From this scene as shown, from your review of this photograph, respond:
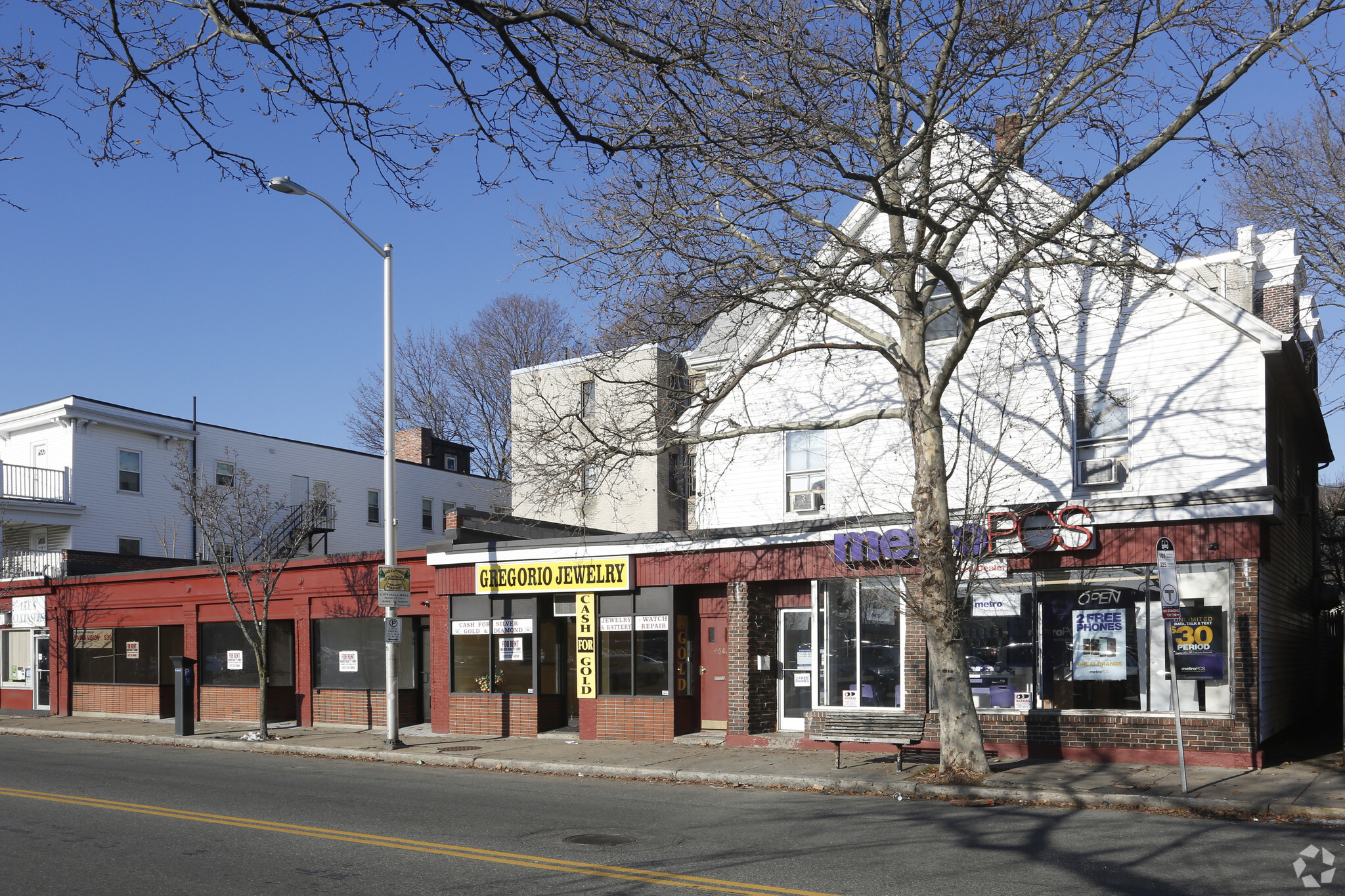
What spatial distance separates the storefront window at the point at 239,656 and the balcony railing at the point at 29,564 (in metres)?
7.61

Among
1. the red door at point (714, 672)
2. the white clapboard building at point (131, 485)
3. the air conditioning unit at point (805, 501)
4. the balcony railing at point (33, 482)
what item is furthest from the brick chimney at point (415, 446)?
the red door at point (714, 672)

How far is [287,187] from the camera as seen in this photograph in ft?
60.3

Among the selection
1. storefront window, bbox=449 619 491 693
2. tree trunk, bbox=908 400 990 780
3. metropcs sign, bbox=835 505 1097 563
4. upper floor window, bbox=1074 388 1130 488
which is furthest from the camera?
storefront window, bbox=449 619 491 693

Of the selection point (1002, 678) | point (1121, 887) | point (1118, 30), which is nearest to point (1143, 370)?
point (1002, 678)

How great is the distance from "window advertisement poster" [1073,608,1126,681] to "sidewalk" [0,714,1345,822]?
1.40 metres

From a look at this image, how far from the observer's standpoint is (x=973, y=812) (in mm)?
12320

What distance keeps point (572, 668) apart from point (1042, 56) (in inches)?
600

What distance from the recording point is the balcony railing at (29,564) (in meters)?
33.9

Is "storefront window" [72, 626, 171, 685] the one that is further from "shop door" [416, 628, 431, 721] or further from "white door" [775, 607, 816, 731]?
"white door" [775, 607, 816, 731]

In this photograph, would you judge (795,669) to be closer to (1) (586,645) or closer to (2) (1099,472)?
(1) (586,645)

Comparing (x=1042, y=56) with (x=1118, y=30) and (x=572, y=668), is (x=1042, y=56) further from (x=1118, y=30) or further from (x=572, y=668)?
(x=572, y=668)

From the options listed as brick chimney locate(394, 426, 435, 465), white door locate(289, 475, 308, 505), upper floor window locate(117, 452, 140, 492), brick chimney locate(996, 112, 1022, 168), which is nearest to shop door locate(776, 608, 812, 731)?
brick chimney locate(996, 112, 1022, 168)

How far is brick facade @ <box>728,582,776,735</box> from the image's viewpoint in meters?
19.2

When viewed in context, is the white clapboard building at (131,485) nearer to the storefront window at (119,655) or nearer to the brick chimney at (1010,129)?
the storefront window at (119,655)
